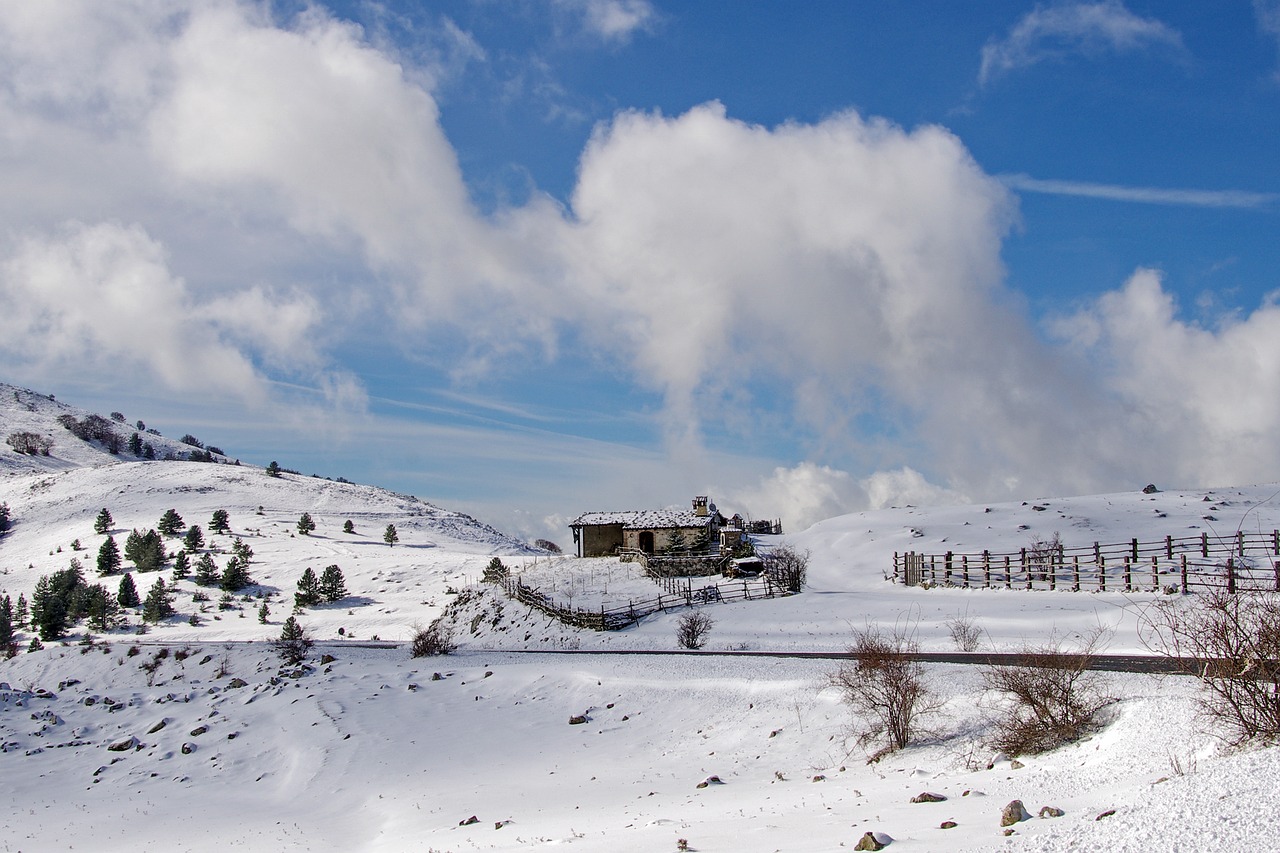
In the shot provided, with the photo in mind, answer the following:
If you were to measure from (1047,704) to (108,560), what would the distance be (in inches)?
3397

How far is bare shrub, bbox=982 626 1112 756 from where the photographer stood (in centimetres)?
1214

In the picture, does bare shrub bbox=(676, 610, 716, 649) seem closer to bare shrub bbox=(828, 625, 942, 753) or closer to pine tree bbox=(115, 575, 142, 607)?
bare shrub bbox=(828, 625, 942, 753)

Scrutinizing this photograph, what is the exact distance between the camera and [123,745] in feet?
76.1

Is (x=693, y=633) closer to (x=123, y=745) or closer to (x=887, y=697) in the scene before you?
(x=887, y=697)

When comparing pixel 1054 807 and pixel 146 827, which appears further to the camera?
pixel 146 827

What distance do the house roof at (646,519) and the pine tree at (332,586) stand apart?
1910cm

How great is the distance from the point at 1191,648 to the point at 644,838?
304 inches

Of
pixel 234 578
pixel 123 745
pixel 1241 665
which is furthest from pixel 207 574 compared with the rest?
pixel 1241 665

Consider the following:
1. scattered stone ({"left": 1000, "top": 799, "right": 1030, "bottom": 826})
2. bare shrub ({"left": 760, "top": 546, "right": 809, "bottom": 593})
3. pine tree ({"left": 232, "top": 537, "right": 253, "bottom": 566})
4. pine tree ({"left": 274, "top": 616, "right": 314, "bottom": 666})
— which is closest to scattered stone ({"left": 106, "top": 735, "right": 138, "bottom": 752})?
pine tree ({"left": 274, "top": 616, "right": 314, "bottom": 666})

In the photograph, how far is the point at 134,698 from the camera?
26703mm

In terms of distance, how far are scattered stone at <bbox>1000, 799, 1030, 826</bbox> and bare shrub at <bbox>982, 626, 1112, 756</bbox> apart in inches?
148

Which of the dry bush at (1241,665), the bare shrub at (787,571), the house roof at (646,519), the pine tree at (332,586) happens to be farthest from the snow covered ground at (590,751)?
the pine tree at (332,586)

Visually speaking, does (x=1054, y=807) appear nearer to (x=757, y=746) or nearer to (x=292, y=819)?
(x=757, y=746)

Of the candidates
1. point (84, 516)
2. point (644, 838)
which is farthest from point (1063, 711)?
point (84, 516)
